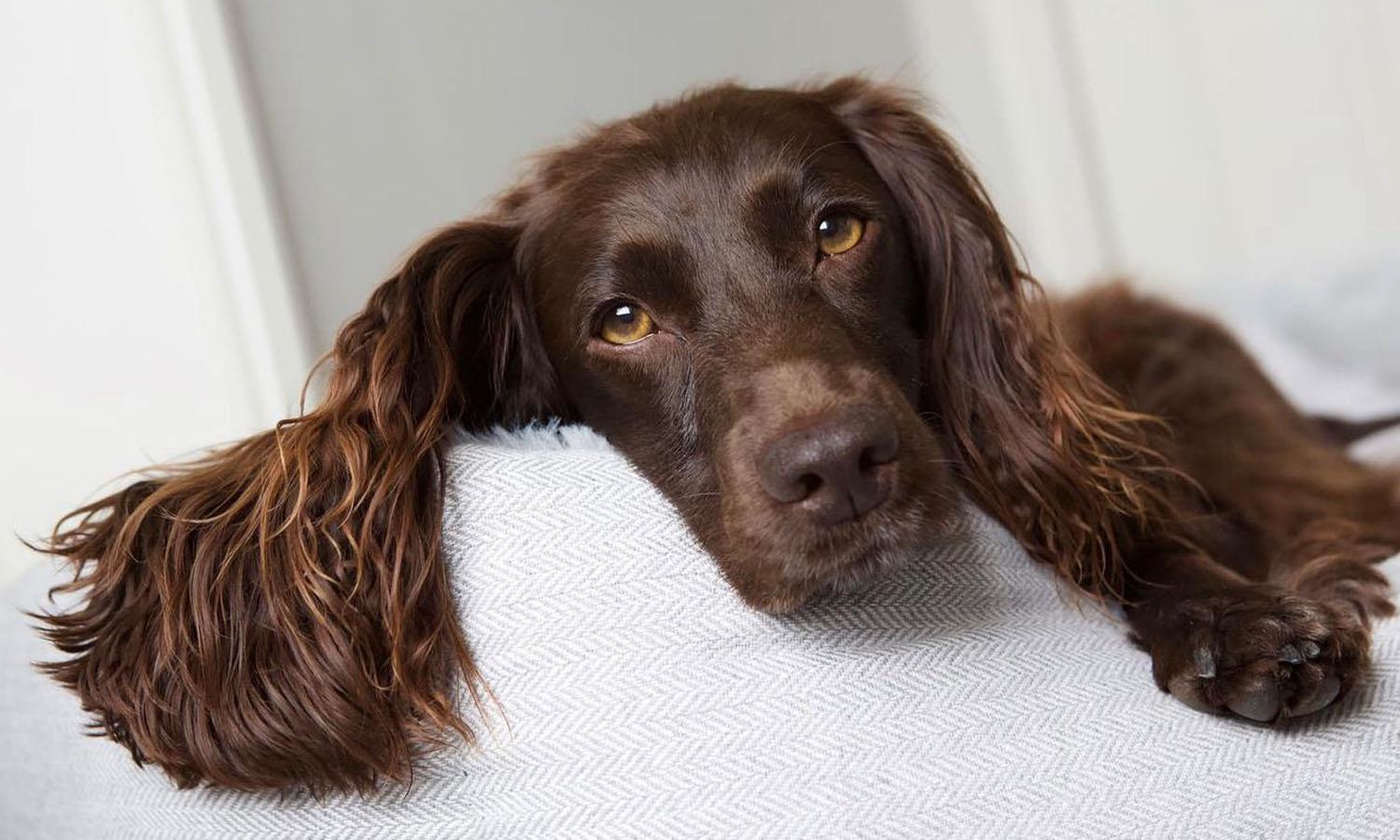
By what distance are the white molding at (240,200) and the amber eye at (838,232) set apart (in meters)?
1.19

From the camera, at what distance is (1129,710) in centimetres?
135

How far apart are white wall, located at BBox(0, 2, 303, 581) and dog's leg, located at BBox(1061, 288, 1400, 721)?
5.07 feet

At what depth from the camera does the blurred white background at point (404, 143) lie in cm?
236

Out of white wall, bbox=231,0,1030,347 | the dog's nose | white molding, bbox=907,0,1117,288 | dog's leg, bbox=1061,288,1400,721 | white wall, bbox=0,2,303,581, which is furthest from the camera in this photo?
white molding, bbox=907,0,1117,288

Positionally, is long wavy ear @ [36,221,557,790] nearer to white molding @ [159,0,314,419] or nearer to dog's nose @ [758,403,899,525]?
dog's nose @ [758,403,899,525]

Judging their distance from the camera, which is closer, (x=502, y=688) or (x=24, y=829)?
(x=502, y=688)

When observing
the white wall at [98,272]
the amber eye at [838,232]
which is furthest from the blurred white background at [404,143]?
the amber eye at [838,232]

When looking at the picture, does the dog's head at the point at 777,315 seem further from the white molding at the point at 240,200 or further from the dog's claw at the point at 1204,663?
the white molding at the point at 240,200

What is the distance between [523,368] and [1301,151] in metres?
3.16

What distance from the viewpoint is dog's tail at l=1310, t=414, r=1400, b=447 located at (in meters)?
2.79

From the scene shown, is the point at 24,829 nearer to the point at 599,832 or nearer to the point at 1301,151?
the point at 599,832

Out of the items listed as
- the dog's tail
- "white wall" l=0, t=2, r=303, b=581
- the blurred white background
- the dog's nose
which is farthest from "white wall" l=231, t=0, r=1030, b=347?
the dog's nose

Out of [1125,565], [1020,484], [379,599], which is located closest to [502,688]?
[379,599]

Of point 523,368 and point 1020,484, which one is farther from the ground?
point 523,368
